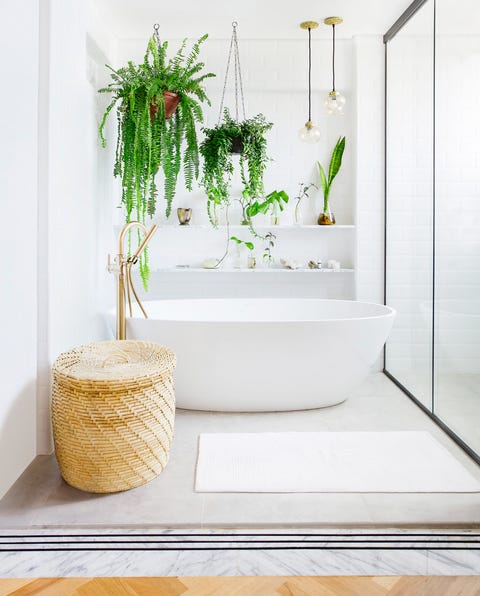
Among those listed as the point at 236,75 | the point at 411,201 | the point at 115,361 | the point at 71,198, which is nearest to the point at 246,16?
the point at 236,75

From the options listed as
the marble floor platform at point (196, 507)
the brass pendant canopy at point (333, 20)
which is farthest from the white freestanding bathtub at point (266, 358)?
the brass pendant canopy at point (333, 20)

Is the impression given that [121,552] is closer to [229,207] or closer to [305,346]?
[305,346]

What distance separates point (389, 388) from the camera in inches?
143

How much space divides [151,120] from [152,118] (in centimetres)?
1

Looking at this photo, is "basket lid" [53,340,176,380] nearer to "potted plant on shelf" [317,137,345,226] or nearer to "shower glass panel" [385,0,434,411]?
"shower glass panel" [385,0,434,411]

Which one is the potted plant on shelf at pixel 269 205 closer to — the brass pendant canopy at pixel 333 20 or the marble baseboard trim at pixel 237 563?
the brass pendant canopy at pixel 333 20

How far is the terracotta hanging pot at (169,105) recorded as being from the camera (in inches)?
125

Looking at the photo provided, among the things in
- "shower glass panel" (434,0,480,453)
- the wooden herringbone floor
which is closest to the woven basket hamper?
the wooden herringbone floor

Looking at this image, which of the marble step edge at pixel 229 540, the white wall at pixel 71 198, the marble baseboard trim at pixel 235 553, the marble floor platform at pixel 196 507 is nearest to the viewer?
the marble baseboard trim at pixel 235 553

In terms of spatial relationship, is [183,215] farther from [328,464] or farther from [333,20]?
[328,464]

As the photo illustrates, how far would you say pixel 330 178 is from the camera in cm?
412

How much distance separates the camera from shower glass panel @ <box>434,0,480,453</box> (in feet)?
8.06

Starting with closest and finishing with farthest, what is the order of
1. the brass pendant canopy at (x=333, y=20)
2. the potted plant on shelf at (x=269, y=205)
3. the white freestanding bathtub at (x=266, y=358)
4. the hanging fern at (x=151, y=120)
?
the white freestanding bathtub at (x=266, y=358), the hanging fern at (x=151, y=120), the brass pendant canopy at (x=333, y=20), the potted plant on shelf at (x=269, y=205)

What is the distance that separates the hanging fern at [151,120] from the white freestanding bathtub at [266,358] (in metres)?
0.90
